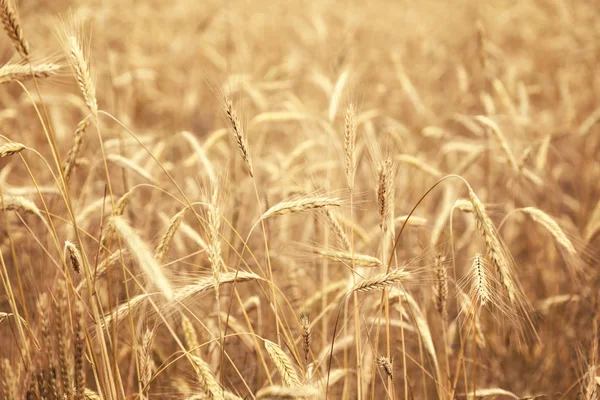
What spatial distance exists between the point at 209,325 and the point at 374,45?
5677 mm

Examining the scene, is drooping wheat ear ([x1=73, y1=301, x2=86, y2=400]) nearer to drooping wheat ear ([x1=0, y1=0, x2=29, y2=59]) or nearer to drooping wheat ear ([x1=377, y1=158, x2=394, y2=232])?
drooping wheat ear ([x1=0, y1=0, x2=29, y2=59])

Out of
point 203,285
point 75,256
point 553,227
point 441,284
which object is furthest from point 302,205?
point 553,227

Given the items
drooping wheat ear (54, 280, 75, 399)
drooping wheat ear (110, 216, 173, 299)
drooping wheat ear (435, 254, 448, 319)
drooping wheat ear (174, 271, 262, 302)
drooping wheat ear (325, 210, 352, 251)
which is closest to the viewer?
drooping wheat ear (110, 216, 173, 299)

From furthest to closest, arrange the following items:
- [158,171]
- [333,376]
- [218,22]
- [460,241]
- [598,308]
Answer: [218,22]
[158,171]
[460,241]
[598,308]
[333,376]

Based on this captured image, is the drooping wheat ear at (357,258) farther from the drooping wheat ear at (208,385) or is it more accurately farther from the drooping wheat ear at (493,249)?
the drooping wheat ear at (208,385)

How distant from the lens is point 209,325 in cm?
201

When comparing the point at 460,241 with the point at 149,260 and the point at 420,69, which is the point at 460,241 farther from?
the point at 420,69

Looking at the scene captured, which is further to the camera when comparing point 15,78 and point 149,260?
point 15,78

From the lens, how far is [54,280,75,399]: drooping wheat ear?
3.60 feet

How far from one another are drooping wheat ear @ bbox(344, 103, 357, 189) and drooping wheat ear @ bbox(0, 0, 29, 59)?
97cm

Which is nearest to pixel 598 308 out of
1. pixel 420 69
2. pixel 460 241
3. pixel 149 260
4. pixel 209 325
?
pixel 460 241

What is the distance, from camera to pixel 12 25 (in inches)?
50.1

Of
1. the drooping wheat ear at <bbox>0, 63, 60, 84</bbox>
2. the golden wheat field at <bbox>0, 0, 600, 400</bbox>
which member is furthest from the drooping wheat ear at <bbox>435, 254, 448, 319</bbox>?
the drooping wheat ear at <bbox>0, 63, 60, 84</bbox>

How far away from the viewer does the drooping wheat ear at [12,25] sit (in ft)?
4.11
